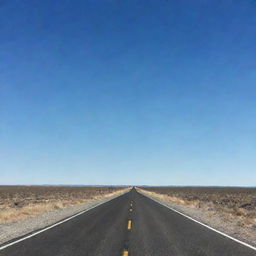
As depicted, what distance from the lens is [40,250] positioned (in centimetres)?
888

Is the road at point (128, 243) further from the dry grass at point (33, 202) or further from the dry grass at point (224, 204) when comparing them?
the dry grass at point (33, 202)

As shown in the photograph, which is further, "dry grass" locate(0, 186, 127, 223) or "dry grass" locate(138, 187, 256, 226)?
"dry grass" locate(138, 187, 256, 226)

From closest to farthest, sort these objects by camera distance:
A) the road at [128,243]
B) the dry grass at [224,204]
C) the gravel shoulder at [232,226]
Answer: the road at [128,243]
the gravel shoulder at [232,226]
the dry grass at [224,204]

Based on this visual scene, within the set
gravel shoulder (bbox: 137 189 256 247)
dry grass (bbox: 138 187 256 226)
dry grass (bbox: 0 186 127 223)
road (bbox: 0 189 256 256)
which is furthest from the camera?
dry grass (bbox: 138 187 256 226)

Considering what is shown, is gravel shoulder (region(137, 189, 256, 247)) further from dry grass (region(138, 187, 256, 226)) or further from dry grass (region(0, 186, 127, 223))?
dry grass (region(0, 186, 127, 223))

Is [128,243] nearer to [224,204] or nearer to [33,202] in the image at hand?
[224,204]

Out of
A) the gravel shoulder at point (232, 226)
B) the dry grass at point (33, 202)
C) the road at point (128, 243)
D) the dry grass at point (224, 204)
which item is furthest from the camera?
the dry grass at point (224, 204)

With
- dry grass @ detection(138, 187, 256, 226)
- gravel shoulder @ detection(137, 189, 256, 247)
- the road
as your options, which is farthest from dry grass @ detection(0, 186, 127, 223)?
dry grass @ detection(138, 187, 256, 226)

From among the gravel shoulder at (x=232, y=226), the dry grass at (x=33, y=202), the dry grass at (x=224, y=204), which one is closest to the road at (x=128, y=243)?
the gravel shoulder at (x=232, y=226)

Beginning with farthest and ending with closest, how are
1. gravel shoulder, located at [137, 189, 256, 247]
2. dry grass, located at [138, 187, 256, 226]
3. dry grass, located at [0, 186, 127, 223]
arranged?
dry grass, located at [138, 187, 256, 226] → dry grass, located at [0, 186, 127, 223] → gravel shoulder, located at [137, 189, 256, 247]

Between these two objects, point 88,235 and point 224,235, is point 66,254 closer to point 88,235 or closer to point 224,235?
point 88,235

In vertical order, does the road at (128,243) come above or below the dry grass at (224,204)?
below

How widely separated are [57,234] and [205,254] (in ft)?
18.9

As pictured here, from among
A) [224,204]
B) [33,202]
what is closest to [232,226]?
[224,204]
